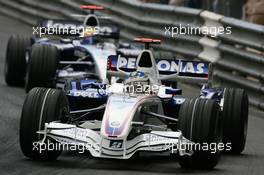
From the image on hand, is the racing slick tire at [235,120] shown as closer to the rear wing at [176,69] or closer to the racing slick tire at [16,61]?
the rear wing at [176,69]

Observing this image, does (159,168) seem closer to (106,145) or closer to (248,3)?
(106,145)

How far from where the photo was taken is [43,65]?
598 inches

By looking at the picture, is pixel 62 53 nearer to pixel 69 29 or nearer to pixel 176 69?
pixel 69 29

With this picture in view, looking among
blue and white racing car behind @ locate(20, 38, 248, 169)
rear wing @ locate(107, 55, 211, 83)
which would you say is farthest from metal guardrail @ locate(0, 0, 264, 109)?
blue and white racing car behind @ locate(20, 38, 248, 169)

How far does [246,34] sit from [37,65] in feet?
11.4

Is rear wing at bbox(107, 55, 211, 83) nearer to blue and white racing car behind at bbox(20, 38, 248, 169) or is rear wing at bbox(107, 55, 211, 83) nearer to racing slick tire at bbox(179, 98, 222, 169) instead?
blue and white racing car behind at bbox(20, 38, 248, 169)

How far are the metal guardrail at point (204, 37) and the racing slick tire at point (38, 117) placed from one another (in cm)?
588

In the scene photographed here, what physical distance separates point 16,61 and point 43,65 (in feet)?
5.53

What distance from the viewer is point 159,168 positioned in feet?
33.2

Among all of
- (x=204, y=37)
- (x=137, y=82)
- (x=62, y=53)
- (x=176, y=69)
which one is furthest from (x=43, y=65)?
(x=137, y=82)

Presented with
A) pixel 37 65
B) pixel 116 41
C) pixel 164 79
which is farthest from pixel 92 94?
pixel 116 41

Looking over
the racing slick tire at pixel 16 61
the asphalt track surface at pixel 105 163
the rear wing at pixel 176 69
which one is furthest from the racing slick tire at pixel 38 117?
the racing slick tire at pixel 16 61

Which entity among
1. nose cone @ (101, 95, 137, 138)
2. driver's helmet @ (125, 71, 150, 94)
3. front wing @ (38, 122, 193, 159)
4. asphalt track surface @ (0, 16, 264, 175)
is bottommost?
asphalt track surface @ (0, 16, 264, 175)

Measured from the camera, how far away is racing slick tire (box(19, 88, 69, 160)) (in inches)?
393
